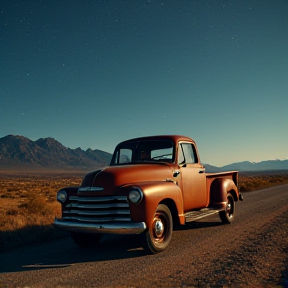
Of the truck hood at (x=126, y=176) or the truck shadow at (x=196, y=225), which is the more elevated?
the truck hood at (x=126, y=176)

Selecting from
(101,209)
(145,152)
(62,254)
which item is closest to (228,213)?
(145,152)

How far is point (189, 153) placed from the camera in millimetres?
7707

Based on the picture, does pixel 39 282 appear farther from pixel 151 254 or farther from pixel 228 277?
pixel 228 277

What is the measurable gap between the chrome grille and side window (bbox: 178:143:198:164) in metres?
2.62

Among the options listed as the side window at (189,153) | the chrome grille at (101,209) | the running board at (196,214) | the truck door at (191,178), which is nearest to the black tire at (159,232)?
the chrome grille at (101,209)

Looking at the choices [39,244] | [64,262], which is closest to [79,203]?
[64,262]

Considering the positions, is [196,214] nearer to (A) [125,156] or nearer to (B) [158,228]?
(B) [158,228]

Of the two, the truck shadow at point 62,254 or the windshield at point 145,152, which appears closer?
the truck shadow at point 62,254

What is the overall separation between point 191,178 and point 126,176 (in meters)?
2.12

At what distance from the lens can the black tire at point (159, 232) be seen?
17.5ft

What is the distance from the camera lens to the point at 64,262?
17.4 feet

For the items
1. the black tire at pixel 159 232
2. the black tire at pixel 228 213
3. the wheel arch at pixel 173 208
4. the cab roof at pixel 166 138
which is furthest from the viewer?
the black tire at pixel 228 213

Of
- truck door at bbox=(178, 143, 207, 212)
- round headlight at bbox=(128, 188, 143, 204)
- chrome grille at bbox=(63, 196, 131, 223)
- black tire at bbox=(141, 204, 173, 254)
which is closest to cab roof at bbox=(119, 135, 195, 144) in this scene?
truck door at bbox=(178, 143, 207, 212)

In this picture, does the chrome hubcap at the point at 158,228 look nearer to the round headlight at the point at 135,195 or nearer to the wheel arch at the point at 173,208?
the wheel arch at the point at 173,208
